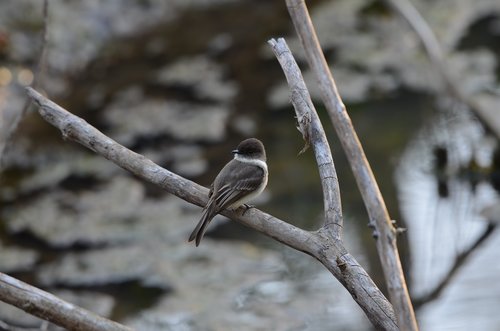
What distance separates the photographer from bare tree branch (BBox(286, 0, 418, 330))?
2836 millimetres

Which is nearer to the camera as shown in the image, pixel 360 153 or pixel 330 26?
pixel 360 153

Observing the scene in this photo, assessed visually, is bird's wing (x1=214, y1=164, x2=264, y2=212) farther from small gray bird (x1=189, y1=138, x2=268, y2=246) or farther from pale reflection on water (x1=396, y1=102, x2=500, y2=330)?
pale reflection on water (x1=396, y1=102, x2=500, y2=330)

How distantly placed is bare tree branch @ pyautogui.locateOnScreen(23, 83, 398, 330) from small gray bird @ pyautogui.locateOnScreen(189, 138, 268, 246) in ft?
0.27

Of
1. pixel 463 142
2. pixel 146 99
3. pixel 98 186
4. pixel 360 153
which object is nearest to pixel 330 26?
pixel 146 99

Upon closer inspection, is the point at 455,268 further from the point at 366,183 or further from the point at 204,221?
the point at 366,183

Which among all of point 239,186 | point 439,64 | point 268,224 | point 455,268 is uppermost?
point 439,64

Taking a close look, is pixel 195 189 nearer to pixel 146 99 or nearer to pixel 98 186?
pixel 98 186

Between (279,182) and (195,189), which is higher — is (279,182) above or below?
above

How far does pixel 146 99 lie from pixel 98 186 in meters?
2.03

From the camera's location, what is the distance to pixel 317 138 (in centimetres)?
387

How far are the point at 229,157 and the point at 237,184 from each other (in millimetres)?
4018

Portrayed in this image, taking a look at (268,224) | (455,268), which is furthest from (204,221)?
(455,268)

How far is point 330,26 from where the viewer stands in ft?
38.2

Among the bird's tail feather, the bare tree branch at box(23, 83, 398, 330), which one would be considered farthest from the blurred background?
the bird's tail feather
